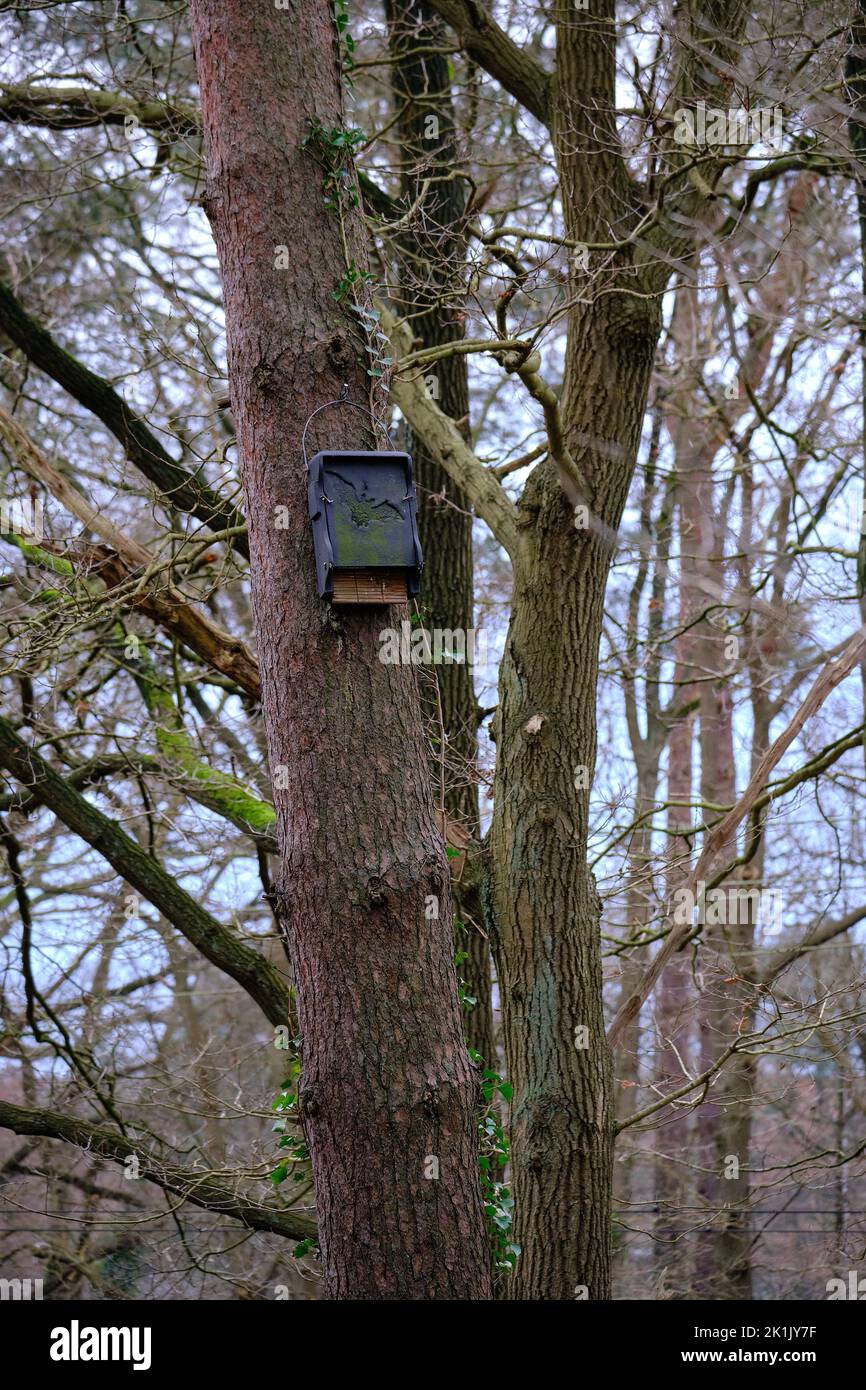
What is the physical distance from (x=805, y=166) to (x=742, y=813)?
Answer: 118 inches

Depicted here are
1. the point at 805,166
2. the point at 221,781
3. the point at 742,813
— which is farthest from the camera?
the point at 221,781

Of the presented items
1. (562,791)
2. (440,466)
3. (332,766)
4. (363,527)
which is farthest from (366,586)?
(440,466)

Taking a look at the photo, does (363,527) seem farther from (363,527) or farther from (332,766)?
(332,766)

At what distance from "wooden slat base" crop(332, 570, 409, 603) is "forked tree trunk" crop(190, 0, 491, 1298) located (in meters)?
0.04

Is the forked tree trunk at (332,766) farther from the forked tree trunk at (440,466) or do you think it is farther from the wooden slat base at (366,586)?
the forked tree trunk at (440,466)

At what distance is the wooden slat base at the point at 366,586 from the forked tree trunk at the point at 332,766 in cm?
4

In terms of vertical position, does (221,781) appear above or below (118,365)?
below

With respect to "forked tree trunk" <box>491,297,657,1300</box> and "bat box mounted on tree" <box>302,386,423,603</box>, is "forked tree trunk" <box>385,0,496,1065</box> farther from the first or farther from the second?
"bat box mounted on tree" <box>302,386,423,603</box>

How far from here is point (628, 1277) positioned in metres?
8.84

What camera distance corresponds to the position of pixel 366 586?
2.72 metres

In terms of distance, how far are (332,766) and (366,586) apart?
1.29ft
